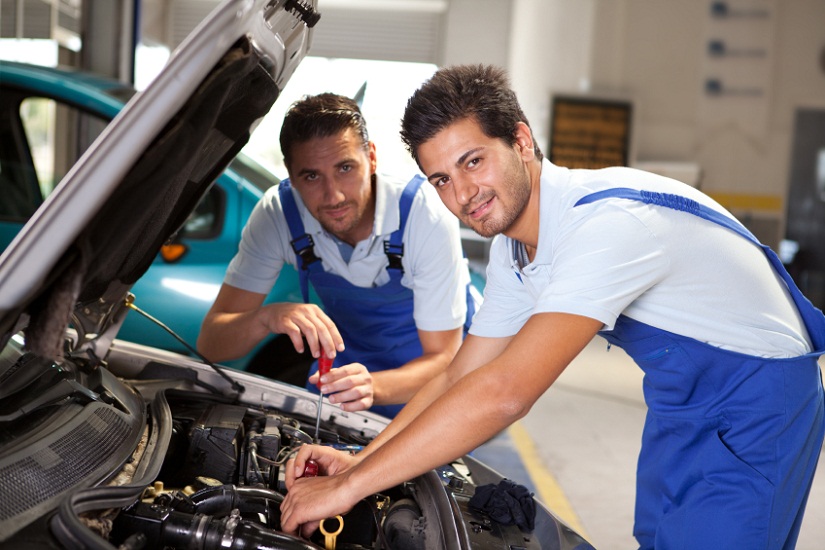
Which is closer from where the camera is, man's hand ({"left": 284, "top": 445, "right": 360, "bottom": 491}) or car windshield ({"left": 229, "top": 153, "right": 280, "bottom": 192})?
man's hand ({"left": 284, "top": 445, "right": 360, "bottom": 491})

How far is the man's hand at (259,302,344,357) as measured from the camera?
7.00 ft

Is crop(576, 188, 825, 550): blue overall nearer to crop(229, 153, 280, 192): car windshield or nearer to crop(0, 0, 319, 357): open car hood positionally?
crop(0, 0, 319, 357): open car hood

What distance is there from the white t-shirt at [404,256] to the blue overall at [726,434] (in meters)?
0.96

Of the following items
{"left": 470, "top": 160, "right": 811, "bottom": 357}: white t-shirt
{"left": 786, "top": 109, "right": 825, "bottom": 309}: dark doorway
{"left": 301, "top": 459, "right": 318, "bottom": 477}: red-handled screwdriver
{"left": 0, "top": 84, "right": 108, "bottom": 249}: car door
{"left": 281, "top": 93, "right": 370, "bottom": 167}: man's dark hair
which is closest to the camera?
{"left": 470, "top": 160, "right": 811, "bottom": 357}: white t-shirt

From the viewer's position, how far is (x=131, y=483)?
1.38 m

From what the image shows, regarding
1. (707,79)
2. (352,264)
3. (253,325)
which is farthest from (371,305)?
(707,79)

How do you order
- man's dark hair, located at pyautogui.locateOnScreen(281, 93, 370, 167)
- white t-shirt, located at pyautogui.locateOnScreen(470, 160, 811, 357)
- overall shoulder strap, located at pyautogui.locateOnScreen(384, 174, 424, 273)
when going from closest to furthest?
white t-shirt, located at pyautogui.locateOnScreen(470, 160, 811, 357) → man's dark hair, located at pyautogui.locateOnScreen(281, 93, 370, 167) → overall shoulder strap, located at pyautogui.locateOnScreen(384, 174, 424, 273)

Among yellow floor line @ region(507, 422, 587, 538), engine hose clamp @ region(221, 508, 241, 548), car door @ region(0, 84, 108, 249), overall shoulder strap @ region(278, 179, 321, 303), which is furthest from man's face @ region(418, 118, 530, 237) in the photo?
car door @ region(0, 84, 108, 249)

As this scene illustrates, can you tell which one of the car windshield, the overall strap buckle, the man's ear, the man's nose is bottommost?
the overall strap buckle

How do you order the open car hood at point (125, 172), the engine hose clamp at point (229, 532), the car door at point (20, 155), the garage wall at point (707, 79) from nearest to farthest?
the open car hood at point (125, 172), the engine hose clamp at point (229, 532), the car door at point (20, 155), the garage wall at point (707, 79)

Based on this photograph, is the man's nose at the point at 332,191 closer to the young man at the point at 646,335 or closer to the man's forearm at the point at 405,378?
the man's forearm at the point at 405,378

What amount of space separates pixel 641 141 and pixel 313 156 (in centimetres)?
764

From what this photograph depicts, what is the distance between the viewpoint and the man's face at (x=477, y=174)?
1.67 metres

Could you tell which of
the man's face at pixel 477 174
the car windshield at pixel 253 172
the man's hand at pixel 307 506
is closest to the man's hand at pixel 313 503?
the man's hand at pixel 307 506
